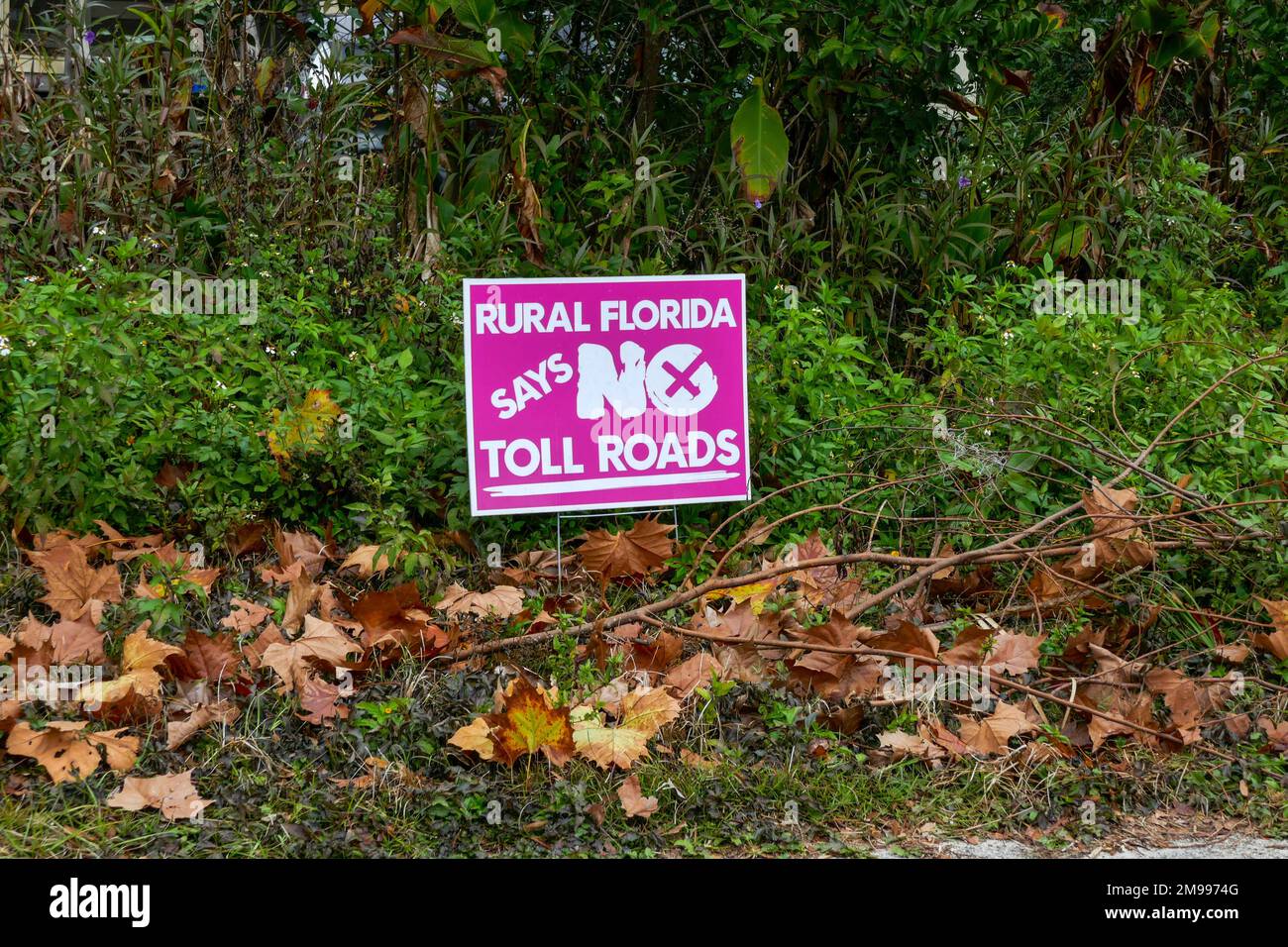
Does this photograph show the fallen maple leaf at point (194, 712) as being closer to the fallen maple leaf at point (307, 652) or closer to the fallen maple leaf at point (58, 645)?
the fallen maple leaf at point (307, 652)

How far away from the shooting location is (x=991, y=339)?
196 inches

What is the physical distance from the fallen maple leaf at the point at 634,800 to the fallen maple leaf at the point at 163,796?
994 mm

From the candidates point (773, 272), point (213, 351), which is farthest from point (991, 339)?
point (213, 351)

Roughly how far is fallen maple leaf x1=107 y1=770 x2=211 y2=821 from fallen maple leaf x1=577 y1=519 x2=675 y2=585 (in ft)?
5.16

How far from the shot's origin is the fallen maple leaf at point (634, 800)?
2.95 metres

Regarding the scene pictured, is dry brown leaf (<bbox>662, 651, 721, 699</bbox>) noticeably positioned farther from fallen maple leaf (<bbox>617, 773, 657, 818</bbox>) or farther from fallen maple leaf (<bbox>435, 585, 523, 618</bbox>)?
fallen maple leaf (<bbox>435, 585, 523, 618</bbox>)

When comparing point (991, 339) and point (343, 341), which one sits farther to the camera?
point (991, 339)

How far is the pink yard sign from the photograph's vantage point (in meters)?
4.10

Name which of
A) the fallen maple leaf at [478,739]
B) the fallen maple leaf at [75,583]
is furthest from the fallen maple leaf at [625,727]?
the fallen maple leaf at [75,583]

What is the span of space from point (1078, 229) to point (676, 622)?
10.5ft

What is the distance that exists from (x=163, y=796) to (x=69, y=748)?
0.30m

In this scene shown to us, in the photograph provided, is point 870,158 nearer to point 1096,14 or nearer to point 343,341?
point 1096,14

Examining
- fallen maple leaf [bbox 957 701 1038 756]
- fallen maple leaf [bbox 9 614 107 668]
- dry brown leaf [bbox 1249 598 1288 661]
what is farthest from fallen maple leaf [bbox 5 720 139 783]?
dry brown leaf [bbox 1249 598 1288 661]

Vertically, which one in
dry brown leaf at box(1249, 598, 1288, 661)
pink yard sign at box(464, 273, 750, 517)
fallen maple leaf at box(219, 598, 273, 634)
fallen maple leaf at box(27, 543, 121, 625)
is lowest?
dry brown leaf at box(1249, 598, 1288, 661)
